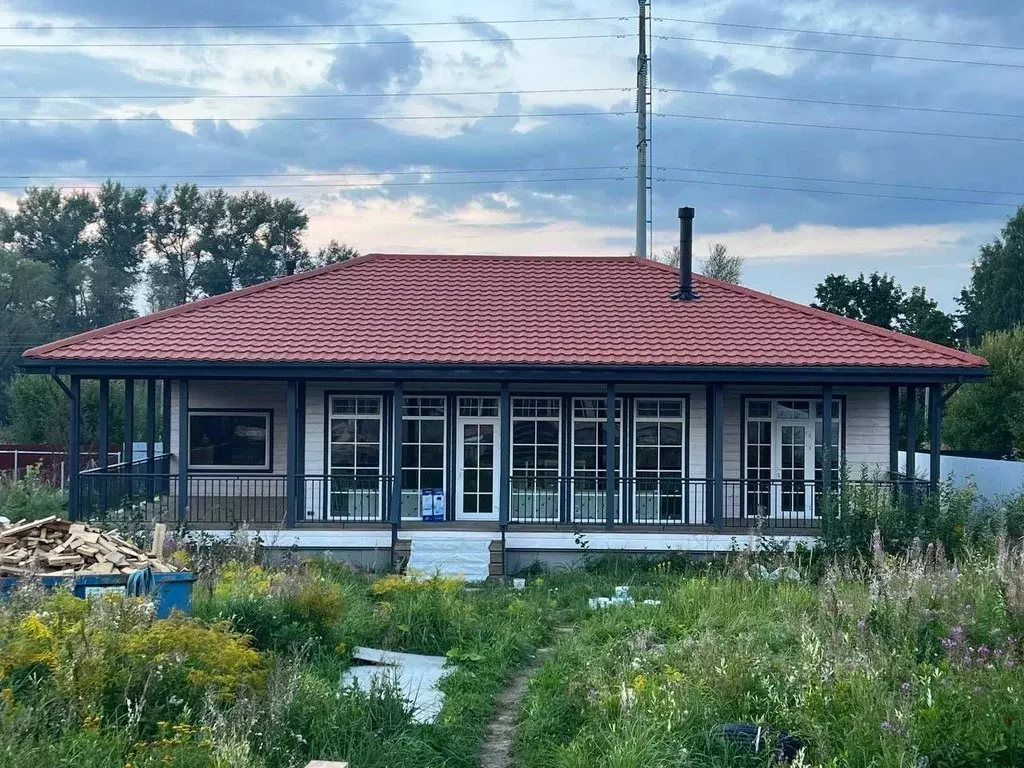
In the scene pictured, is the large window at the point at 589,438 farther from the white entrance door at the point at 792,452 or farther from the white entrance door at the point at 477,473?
the white entrance door at the point at 792,452

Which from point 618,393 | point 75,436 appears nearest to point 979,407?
point 618,393

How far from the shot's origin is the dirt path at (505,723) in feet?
25.2

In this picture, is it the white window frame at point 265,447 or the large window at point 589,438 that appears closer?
the large window at point 589,438

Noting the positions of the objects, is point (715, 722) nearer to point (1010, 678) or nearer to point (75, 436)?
point (1010, 678)

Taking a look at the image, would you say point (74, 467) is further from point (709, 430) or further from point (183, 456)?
point (709, 430)

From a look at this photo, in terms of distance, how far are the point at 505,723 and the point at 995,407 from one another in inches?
853

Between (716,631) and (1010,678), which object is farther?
(716,631)

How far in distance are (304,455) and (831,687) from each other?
13.4 m

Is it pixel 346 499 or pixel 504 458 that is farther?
pixel 346 499

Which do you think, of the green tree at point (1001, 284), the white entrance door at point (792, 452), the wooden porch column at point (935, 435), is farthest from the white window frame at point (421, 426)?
the green tree at point (1001, 284)

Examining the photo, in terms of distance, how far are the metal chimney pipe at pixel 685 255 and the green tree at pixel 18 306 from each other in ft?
139

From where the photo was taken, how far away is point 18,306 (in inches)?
2157

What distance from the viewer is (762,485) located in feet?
63.5

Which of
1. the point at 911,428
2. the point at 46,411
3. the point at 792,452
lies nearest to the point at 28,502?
the point at 792,452
